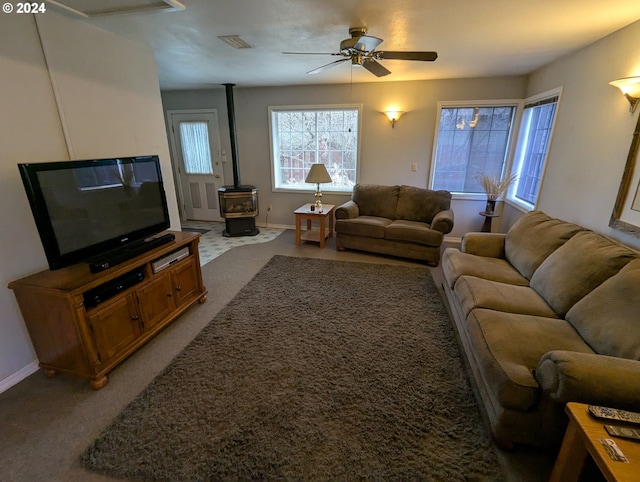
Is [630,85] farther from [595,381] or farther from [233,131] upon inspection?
[233,131]

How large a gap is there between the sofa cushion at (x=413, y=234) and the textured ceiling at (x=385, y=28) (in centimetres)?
192

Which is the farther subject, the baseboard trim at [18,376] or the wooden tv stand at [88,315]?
the baseboard trim at [18,376]

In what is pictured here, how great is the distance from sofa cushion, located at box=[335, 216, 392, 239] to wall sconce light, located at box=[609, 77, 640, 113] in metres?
2.40

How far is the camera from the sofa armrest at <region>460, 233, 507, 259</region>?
115 inches

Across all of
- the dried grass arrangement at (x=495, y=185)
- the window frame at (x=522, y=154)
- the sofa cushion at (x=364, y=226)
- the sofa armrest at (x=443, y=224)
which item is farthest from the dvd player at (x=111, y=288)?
the dried grass arrangement at (x=495, y=185)

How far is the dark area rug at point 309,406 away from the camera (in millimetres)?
1397

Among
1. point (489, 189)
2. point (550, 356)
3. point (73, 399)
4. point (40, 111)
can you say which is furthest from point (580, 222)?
point (40, 111)

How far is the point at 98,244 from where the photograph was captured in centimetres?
201

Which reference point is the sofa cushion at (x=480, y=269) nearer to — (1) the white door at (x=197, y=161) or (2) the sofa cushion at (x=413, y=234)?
(2) the sofa cushion at (x=413, y=234)

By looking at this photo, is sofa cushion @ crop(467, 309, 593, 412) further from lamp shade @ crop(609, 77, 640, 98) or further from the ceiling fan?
the ceiling fan

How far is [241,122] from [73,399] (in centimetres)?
455

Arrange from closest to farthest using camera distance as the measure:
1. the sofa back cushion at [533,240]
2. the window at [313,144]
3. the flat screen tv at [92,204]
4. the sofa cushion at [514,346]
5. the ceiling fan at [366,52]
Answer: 1. the sofa cushion at [514,346]
2. the flat screen tv at [92,204]
3. the ceiling fan at [366,52]
4. the sofa back cushion at [533,240]
5. the window at [313,144]

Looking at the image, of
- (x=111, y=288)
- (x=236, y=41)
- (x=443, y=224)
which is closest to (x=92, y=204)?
(x=111, y=288)

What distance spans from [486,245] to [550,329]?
1358 mm
